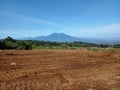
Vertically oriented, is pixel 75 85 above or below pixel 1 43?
below

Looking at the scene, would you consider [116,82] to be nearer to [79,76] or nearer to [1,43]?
[79,76]

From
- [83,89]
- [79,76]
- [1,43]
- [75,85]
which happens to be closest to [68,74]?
[79,76]

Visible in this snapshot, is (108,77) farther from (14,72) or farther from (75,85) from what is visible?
(14,72)

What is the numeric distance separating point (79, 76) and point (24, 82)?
373 cm

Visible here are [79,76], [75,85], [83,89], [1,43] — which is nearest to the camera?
[83,89]

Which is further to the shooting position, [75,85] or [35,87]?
[75,85]

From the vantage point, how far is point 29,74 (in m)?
13.6

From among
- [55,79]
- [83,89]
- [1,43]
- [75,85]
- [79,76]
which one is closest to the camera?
[83,89]

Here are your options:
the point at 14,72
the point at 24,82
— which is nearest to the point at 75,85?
the point at 24,82

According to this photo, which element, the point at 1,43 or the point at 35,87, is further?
the point at 1,43

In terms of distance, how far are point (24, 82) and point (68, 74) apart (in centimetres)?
362

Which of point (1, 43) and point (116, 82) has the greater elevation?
point (1, 43)

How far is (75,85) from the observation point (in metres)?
11.1

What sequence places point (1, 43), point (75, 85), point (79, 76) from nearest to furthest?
point (75, 85) → point (79, 76) → point (1, 43)
